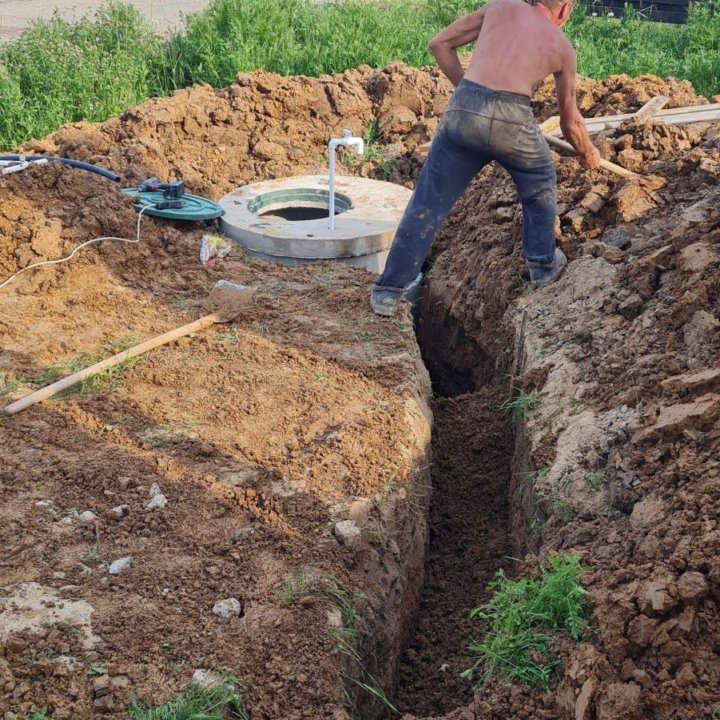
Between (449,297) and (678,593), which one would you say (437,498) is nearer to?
(449,297)

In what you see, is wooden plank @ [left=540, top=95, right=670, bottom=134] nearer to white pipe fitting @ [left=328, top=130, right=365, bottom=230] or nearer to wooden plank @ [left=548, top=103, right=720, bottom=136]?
wooden plank @ [left=548, top=103, right=720, bottom=136]

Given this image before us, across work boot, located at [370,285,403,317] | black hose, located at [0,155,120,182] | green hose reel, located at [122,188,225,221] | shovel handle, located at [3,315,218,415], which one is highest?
black hose, located at [0,155,120,182]

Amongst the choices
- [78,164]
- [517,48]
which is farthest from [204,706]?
[78,164]

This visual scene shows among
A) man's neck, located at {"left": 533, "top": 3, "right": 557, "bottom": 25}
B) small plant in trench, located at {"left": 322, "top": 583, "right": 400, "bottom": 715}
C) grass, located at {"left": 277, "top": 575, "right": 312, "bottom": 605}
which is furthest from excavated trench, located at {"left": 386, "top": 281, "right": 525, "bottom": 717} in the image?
man's neck, located at {"left": 533, "top": 3, "right": 557, "bottom": 25}

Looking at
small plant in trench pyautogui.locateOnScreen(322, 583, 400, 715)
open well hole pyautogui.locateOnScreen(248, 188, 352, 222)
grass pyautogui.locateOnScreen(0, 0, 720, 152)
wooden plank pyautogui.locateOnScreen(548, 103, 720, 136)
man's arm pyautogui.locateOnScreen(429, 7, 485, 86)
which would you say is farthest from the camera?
grass pyautogui.locateOnScreen(0, 0, 720, 152)

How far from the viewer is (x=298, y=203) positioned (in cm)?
748

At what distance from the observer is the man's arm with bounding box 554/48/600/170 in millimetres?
5043

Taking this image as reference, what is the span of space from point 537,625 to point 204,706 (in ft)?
3.74

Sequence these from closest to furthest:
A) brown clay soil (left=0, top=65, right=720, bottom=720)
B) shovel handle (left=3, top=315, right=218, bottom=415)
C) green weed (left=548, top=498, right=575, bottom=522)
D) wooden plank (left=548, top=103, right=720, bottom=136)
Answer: brown clay soil (left=0, top=65, right=720, bottom=720), green weed (left=548, top=498, right=575, bottom=522), shovel handle (left=3, top=315, right=218, bottom=415), wooden plank (left=548, top=103, right=720, bottom=136)

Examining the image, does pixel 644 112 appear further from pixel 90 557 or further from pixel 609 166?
pixel 90 557

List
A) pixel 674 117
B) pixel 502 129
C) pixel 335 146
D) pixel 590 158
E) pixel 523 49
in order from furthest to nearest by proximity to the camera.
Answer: pixel 674 117
pixel 335 146
pixel 590 158
pixel 502 129
pixel 523 49

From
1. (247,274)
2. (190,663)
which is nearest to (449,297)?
(247,274)

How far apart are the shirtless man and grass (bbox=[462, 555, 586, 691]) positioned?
8.78ft

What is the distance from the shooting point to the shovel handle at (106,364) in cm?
463
